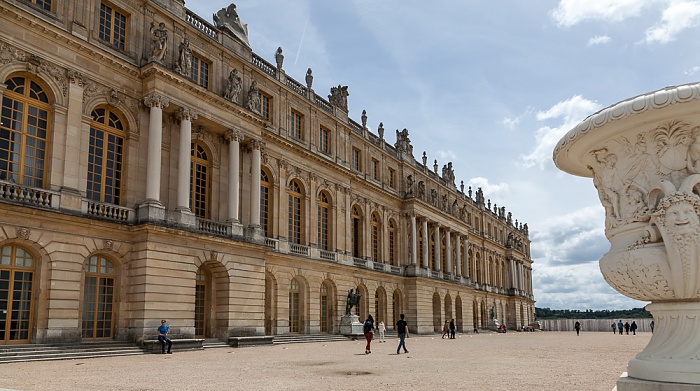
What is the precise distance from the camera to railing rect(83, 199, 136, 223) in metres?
20.3

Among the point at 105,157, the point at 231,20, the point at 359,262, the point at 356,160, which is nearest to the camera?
the point at 105,157

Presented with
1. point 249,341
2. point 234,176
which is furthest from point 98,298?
point 234,176

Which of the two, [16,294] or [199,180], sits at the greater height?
[199,180]

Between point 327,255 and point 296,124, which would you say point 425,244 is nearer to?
point 327,255

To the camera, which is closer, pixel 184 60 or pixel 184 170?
pixel 184 170

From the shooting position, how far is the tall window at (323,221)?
35969 mm

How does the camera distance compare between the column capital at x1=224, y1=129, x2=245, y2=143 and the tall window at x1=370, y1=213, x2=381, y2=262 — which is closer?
the column capital at x1=224, y1=129, x2=245, y2=143

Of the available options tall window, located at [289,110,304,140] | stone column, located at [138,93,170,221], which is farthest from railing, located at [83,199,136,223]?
tall window, located at [289,110,304,140]

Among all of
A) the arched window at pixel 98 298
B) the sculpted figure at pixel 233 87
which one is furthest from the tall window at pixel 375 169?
the arched window at pixel 98 298

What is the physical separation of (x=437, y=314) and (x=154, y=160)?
34589 mm

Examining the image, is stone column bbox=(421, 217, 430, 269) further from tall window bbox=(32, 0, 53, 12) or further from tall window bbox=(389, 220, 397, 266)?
tall window bbox=(32, 0, 53, 12)

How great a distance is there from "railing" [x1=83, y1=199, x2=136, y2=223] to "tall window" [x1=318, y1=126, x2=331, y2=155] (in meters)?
16.8

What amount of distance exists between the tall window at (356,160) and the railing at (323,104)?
448cm

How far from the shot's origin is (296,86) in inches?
1367
